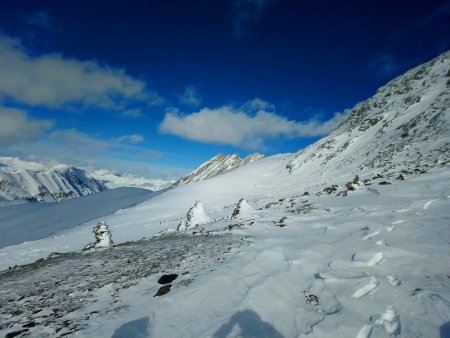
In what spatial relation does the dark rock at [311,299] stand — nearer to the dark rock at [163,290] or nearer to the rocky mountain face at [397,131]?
the dark rock at [163,290]

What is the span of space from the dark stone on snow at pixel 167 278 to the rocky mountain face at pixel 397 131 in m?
20.4

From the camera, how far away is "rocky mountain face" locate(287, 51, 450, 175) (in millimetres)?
28625

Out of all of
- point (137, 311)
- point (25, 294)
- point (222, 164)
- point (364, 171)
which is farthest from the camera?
point (222, 164)

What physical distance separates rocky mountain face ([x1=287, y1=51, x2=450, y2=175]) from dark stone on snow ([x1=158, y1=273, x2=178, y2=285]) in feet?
67.1

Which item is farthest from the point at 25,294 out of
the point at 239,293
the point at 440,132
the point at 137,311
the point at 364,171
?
the point at 440,132

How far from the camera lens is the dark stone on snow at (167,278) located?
30.7ft

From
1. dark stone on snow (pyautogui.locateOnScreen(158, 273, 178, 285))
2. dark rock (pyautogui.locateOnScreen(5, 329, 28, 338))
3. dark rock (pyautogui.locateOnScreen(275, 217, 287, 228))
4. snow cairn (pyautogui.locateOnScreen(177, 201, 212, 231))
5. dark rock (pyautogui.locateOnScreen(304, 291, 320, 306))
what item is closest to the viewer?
dark rock (pyautogui.locateOnScreen(5, 329, 28, 338))

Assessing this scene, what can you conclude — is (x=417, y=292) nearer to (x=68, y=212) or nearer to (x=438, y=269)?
(x=438, y=269)

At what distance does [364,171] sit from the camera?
3195 cm

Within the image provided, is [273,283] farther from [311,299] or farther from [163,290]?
[163,290]

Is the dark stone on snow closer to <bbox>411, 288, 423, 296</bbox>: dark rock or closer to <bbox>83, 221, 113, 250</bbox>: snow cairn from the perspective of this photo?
<bbox>411, 288, 423, 296</bbox>: dark rock

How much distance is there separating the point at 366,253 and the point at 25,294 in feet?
34.5

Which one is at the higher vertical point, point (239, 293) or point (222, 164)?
point (222, 164)

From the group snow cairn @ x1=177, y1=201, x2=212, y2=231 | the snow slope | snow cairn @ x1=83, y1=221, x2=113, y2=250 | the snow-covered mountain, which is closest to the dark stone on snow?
the snow-covered mountain
